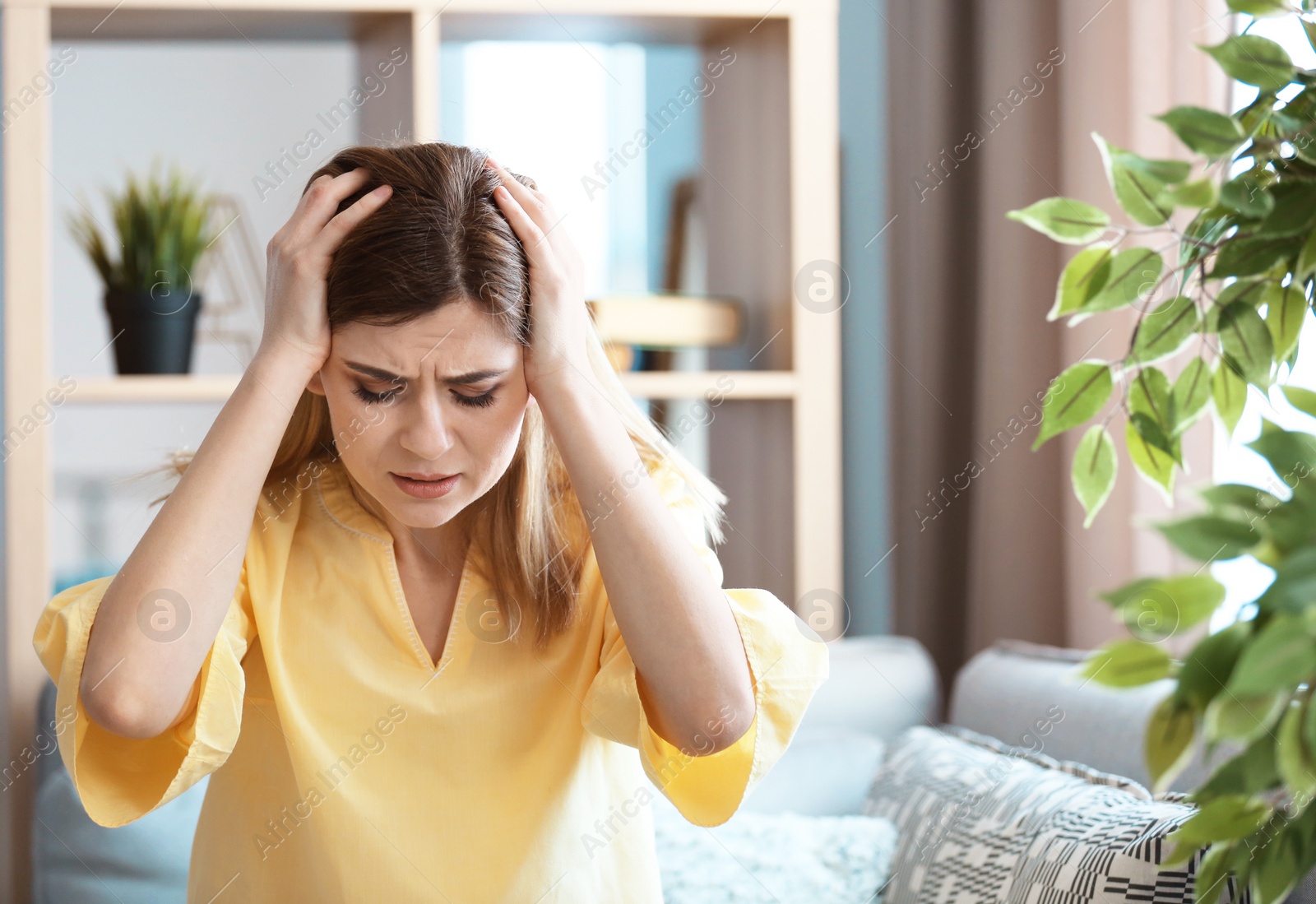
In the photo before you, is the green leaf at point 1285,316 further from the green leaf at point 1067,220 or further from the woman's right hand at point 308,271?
the woman's right hand at point 308,271

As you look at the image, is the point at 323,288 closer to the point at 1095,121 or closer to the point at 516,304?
the point at 516,304

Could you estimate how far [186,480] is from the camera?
3.00ft

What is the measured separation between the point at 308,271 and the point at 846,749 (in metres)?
1.05

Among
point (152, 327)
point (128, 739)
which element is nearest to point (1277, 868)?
point (128, 739)

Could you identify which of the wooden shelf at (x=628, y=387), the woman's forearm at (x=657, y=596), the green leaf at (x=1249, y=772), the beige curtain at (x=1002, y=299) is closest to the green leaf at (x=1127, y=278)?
the green leaf at (x=1249, y=772)

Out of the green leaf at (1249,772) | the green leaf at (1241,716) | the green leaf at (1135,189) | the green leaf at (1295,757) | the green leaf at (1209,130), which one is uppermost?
the green leaf at (1209,130)

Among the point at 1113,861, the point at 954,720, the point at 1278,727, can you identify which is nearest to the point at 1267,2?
the point at 1278,727

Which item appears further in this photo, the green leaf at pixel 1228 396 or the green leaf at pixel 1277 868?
the green leaf at pixel 1228 396

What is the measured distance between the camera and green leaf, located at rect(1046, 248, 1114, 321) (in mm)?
593

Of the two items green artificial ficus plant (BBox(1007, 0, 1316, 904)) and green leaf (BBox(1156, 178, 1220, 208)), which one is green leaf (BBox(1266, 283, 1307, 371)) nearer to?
green artificial ficus plant (BBox(1007, 0, 1316, 904))

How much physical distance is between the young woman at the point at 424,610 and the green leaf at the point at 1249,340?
46 centimetres

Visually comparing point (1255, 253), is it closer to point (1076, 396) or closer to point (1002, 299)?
point (1076, 396)

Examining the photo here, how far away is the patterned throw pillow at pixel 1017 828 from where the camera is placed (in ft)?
3.01

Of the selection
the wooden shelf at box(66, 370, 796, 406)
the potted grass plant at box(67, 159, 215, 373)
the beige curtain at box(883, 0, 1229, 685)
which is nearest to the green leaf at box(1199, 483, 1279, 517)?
the beige curtain at box(883, 0, 1229, 685)
